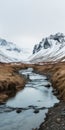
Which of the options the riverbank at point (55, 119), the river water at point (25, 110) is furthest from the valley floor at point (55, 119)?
the river water at point (25, 110)

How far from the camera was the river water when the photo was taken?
39656 mm

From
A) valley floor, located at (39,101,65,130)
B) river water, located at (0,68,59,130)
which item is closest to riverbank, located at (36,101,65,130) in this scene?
valley floor, located at (39,101,65,130)

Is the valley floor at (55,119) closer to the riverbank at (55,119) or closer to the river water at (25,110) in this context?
the riverbank at (55,119)

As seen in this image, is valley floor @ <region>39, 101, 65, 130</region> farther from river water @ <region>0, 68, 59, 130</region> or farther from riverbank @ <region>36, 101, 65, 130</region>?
river water @ <region>0, 68, 59, 130</region>

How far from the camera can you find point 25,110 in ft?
161

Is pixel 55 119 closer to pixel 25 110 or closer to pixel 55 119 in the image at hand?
pixel 55 119

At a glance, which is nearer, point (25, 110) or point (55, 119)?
point (55, 119)

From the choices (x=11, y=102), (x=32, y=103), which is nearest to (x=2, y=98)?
(x=11, y=102)

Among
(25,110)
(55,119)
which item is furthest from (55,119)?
(25,110)

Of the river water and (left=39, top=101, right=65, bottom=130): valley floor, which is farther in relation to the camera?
the river water

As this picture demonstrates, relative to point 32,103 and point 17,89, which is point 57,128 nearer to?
point 32,103

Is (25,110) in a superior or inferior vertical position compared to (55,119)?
inferior

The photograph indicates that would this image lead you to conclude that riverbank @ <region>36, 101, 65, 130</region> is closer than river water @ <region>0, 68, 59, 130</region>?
Yes

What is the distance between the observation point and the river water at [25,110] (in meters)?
39.7
